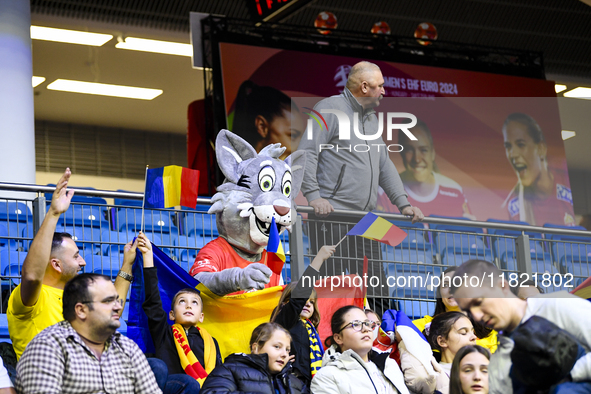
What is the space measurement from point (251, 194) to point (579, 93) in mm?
10387

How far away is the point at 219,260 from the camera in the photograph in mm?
5223

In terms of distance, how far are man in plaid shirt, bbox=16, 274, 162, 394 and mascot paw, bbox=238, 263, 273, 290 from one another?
1.15 meters

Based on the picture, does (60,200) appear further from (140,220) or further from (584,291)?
(584,291)

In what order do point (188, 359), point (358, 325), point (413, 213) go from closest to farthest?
point (188, 359)
point (358, 325)
point (413, 213)

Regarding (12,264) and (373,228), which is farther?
(12,264)

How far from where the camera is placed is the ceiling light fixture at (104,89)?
13.5 m

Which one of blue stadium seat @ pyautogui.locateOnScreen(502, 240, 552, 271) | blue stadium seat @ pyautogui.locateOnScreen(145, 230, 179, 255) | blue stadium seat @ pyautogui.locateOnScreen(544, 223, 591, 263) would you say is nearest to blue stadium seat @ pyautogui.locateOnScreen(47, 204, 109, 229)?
blue stadium seat @ pyautogui.locateOnScreen(145, 230, 179, 255)

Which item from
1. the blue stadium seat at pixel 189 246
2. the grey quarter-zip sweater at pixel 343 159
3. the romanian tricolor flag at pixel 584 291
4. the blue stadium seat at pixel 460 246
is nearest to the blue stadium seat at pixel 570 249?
the blue stadium seat at pixel 460 246

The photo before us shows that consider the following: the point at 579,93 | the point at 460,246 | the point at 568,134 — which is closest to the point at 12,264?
the point at 460,246

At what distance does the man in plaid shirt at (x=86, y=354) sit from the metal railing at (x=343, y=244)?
203 centimetres

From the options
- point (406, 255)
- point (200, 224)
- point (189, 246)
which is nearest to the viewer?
point (189, 246)

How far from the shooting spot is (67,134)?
15.0 meters

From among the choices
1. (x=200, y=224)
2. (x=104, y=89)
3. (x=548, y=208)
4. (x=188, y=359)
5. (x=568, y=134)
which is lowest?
(x=188, y=359)

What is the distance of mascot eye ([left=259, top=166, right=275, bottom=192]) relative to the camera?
5344 mm
